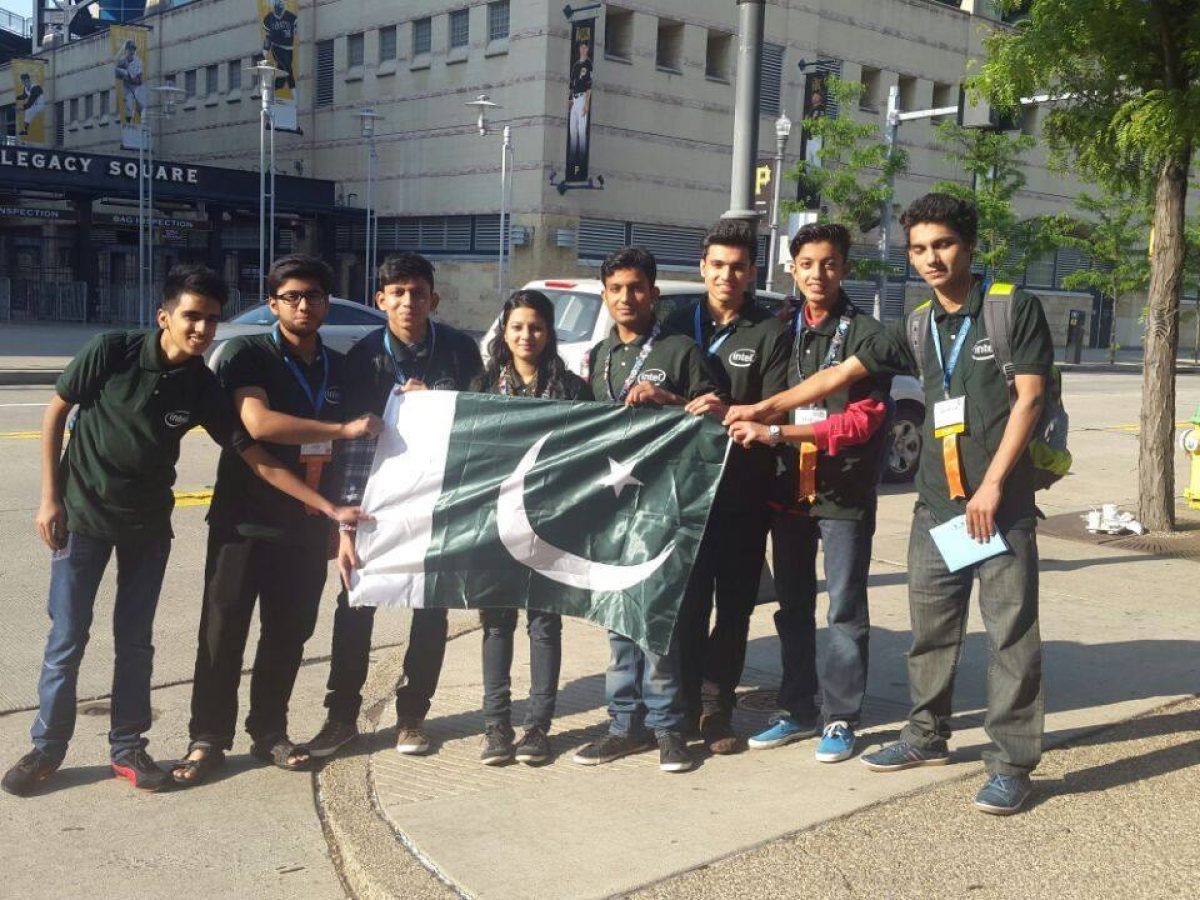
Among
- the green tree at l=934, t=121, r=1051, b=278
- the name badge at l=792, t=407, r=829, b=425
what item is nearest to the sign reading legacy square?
the green tree at l=934, t=121, r=1051, b=278

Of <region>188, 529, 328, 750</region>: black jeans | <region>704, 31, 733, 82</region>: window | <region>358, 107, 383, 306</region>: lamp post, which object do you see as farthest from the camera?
<region>704, 31, 733, 82</region>: window

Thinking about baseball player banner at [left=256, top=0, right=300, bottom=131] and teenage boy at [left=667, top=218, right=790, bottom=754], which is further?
baseball player banner at [left=256, top=0, right=300, bottom=131]

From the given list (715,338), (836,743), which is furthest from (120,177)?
(836,743)

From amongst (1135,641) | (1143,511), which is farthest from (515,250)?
(1135,641)

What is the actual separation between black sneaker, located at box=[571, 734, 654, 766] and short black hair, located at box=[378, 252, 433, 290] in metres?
1.90

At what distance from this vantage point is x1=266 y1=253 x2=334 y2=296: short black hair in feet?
15.6

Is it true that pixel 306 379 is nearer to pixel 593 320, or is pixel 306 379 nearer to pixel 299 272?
pixel 299 272

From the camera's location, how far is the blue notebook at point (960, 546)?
448cm

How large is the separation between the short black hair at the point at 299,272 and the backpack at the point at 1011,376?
214 cm

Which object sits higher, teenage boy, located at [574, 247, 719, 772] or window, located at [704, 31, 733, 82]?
window, located at [704, 31, 733, 82]

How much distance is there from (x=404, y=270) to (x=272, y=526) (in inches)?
42.5

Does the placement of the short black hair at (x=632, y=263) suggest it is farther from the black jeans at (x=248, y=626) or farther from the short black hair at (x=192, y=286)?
the black jeans at (x=248, y=626)

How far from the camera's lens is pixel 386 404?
5.07 m

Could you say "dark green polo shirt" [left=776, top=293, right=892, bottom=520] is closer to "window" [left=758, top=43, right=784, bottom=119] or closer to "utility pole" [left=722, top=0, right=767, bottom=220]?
"utility pole" [left=722, top=0, right=767, bottom=220]
